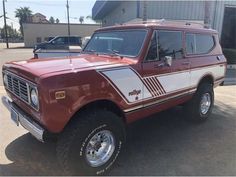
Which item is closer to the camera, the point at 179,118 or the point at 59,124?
the point at 59,124

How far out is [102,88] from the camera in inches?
127

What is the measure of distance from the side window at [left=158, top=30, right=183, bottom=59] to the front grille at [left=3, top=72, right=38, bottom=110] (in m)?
2.11

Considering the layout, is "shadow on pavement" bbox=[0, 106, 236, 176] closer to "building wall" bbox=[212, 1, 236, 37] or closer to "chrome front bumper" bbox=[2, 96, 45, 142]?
"chrome front bumper" bbox=[2, 96, 45, 142]

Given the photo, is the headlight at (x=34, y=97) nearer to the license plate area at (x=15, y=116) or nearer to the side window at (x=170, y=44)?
the license plate area at (x=15, y=116)

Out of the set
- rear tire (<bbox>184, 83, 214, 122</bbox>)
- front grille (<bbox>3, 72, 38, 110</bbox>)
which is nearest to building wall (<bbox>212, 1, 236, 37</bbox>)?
rear tire (<bbox>184, 83, 214, 122</bbox>)

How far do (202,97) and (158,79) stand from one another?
176 cm

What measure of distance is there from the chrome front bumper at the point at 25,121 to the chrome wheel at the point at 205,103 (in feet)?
11.9

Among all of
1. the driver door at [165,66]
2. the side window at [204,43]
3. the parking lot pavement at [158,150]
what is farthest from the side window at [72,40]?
the driver door at [165,66]

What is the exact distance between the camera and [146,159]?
388 cm

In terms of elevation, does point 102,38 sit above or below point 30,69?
above

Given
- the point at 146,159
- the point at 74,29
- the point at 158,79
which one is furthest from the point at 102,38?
the point at 74,29

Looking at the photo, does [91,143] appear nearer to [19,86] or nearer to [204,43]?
[19,86]

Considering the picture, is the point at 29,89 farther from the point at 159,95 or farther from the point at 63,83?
the point at 159,95

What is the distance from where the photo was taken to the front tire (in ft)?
10.1
